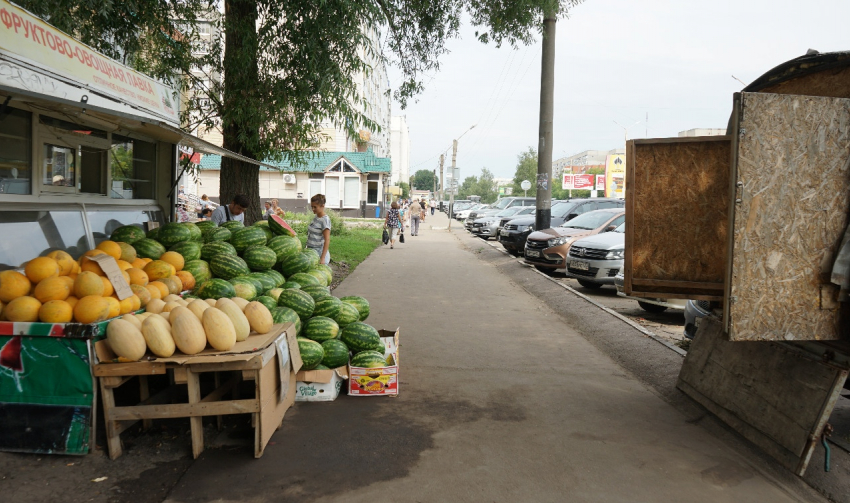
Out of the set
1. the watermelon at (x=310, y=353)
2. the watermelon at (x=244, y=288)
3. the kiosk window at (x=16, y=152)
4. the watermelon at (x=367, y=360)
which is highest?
the kiosk window at (x=16, y=152)

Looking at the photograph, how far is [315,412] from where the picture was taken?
17.2 ft

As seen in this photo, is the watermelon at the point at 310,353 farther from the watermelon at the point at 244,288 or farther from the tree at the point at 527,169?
the tree at the point at 527,169

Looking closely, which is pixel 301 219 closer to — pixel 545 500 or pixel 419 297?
pixel 419 297

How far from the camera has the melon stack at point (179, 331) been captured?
13.3 feet

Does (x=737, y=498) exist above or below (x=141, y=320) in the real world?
below

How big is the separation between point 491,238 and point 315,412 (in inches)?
1059

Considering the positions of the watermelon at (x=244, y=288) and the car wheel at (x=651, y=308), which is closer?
the watermelon at (x=244, y=288)

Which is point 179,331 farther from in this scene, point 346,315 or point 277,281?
point 277,281

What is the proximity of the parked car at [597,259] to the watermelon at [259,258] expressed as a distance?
25.2ft

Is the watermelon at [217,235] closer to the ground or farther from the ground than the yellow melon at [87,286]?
farther from the ground

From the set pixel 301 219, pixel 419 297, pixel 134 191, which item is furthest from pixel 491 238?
pixel 134 191

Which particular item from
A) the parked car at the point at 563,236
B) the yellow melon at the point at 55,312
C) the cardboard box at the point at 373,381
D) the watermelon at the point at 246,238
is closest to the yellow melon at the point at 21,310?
the yellow melon at the point at 55,312

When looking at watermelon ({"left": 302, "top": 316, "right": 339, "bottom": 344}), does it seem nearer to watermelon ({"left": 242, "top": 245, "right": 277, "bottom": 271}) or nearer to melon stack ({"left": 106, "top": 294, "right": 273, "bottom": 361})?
melon stack ({"left": 106, "top": 294, "right": 273, "bottom": 361})

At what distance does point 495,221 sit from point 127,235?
84.2 ft
